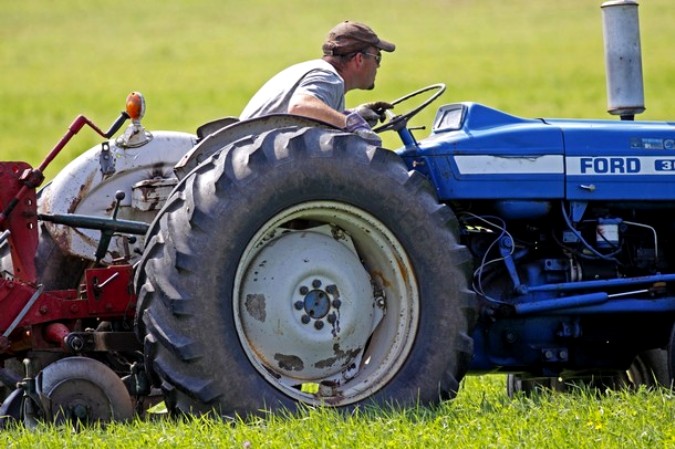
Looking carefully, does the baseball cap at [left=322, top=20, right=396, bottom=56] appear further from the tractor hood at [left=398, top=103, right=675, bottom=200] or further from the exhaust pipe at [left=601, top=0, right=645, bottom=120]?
the exhaust pipe at [left=601, top=0, right=645, bottom=120]

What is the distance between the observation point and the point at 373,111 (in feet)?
22.9

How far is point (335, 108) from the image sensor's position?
6789mm

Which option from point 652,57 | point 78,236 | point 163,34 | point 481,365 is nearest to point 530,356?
point 481,365

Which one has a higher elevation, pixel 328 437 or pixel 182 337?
pixel 182 337

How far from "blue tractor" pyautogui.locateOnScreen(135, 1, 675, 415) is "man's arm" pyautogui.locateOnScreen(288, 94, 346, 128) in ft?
0.43

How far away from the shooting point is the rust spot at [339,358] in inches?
236

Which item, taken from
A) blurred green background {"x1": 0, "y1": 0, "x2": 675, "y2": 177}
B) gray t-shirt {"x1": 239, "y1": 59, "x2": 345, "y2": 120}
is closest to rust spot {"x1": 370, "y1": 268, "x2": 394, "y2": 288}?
gray t-shirt {"x1": 239, "y1": 59, "x2": 345, "y2": 120}

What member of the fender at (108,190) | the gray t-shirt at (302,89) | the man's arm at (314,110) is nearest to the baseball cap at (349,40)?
the gray t-shirt at (302,89)

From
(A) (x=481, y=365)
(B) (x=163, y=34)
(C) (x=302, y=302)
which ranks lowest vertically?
(A) (x=481, y=365)

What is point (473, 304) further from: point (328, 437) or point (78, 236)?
point (78, 236)

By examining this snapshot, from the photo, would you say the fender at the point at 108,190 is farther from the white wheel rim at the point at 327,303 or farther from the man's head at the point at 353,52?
the white wheel rim at the point at 327,303

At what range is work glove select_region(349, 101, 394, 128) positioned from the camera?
273 inches

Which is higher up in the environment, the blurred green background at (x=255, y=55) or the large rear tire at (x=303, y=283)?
the blurred green background at (x=255, y=55)

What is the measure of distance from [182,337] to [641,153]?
248 cm
